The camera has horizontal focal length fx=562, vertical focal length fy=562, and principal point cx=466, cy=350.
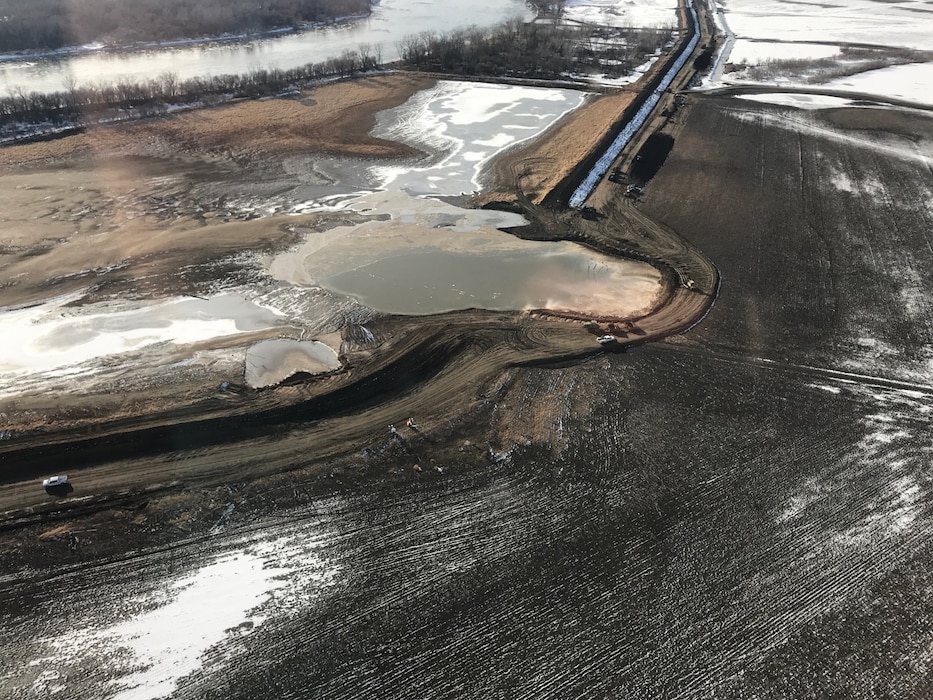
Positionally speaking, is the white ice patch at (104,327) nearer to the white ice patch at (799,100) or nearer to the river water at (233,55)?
the river water at (233,55)

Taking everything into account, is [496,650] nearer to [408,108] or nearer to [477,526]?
[477,526]

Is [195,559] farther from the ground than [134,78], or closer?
closer

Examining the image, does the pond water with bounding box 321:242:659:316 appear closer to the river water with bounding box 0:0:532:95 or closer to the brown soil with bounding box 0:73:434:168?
the brown soil with bounding box 0:73:434:168

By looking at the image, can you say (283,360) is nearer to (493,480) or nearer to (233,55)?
(493,480)

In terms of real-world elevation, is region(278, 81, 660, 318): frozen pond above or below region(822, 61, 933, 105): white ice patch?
below

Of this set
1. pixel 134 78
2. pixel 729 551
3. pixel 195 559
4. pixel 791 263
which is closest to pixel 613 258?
pixel 791 263

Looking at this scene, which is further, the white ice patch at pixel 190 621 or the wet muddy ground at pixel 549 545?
the wet muddy ground at pixel 549 545

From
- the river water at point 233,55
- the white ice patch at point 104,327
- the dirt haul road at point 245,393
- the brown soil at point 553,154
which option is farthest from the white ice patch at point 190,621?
the river water at point 233,55

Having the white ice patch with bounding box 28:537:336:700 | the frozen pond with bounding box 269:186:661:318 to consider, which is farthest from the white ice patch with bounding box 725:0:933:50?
the white ice patch with bounding box 28:537:336:700
